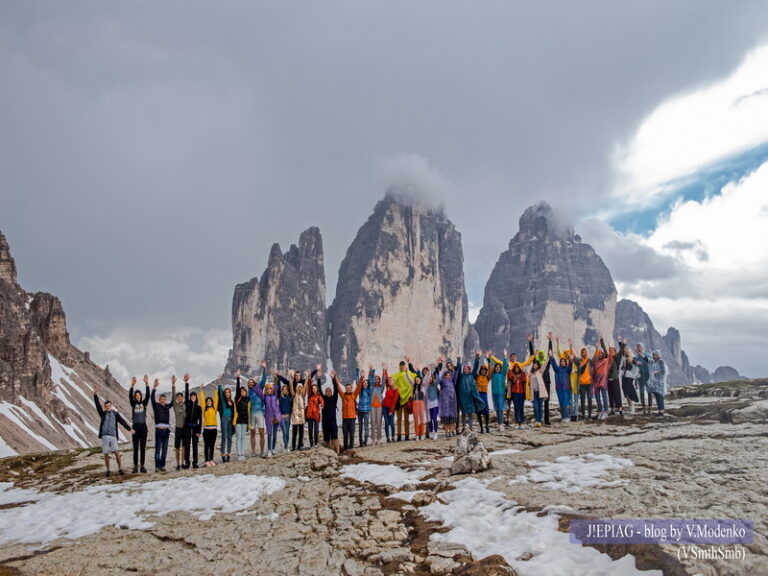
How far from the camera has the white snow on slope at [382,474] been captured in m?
11.8

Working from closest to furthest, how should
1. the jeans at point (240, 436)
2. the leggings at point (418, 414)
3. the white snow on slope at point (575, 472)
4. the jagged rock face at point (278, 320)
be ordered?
the white snow on slope at point (575, 472) < the jeans at point (240, 436) < the leggings at point (418, 414) < the jagged rock face at point (278, 320)

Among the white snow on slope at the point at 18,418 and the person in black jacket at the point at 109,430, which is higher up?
the person in black jacket at the point at 109,430

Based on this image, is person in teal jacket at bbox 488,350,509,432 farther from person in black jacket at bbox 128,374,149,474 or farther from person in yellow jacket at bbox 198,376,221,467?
person in black jacket at bbox 128,374,149,474

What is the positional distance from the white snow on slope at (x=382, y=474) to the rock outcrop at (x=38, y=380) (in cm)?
7327

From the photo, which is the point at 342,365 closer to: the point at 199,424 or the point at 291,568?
the point at 199,424

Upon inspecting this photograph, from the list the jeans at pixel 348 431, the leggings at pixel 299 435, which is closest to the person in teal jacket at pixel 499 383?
the jeans at pixel 348 431

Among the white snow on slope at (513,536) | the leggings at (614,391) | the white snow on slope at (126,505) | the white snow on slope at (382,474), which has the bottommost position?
the white snow on slope at (126,505)

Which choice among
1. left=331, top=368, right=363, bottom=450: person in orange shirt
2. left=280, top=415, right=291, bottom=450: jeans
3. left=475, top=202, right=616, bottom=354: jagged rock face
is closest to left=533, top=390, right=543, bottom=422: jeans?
left=331, top=368, right=363, bottom=450: person in orange shirt

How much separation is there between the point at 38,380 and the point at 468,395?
104295 mm

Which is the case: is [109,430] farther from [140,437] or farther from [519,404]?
[519,404]

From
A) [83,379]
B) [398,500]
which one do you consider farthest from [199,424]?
[83,379]

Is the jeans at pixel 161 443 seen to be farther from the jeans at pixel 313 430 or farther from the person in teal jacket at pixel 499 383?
the person in teal jacket at pixel 499 383

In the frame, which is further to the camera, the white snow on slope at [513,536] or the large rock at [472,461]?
the large rock at [472,461]

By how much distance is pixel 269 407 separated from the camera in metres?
17.9
